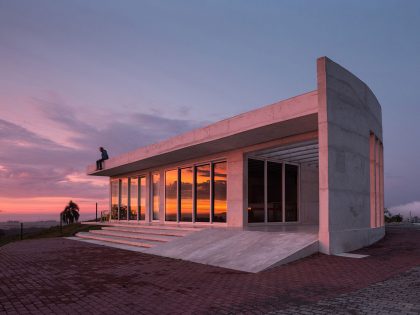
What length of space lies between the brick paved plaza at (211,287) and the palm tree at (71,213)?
36126 mm

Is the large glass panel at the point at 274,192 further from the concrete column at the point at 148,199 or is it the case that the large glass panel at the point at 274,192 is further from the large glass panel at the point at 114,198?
the large glass panel at the point at 114,198

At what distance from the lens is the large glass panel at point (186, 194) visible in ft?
58.5

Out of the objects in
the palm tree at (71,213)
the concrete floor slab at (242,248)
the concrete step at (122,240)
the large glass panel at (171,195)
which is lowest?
the palm tree at (71,213)

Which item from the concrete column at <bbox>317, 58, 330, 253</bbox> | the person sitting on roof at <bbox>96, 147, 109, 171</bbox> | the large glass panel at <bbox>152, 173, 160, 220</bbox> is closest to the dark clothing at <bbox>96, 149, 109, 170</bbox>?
the person sitting on roof at <bbox>96, 147, 109, 171</bbox>

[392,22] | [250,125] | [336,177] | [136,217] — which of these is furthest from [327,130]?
[136,217]

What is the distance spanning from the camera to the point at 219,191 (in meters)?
16.2

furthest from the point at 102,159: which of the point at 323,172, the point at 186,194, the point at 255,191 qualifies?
the point at 323,172

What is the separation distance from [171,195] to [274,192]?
565 centimetres

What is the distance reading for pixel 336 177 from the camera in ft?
34.0

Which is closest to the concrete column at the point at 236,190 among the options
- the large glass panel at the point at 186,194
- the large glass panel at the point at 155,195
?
the large glass panel at the point at 186,194

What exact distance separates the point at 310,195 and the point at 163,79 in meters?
9.17

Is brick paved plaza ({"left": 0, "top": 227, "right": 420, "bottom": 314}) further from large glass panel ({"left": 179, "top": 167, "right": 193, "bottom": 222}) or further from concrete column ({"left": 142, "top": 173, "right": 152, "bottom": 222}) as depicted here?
concrete column ({"left": 142, "top": 173, "right": 152, "bottom": 222})

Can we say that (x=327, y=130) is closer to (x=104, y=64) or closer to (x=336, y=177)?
(x=336, y=177)

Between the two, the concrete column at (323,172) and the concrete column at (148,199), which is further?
the concrete column at (148,199)
